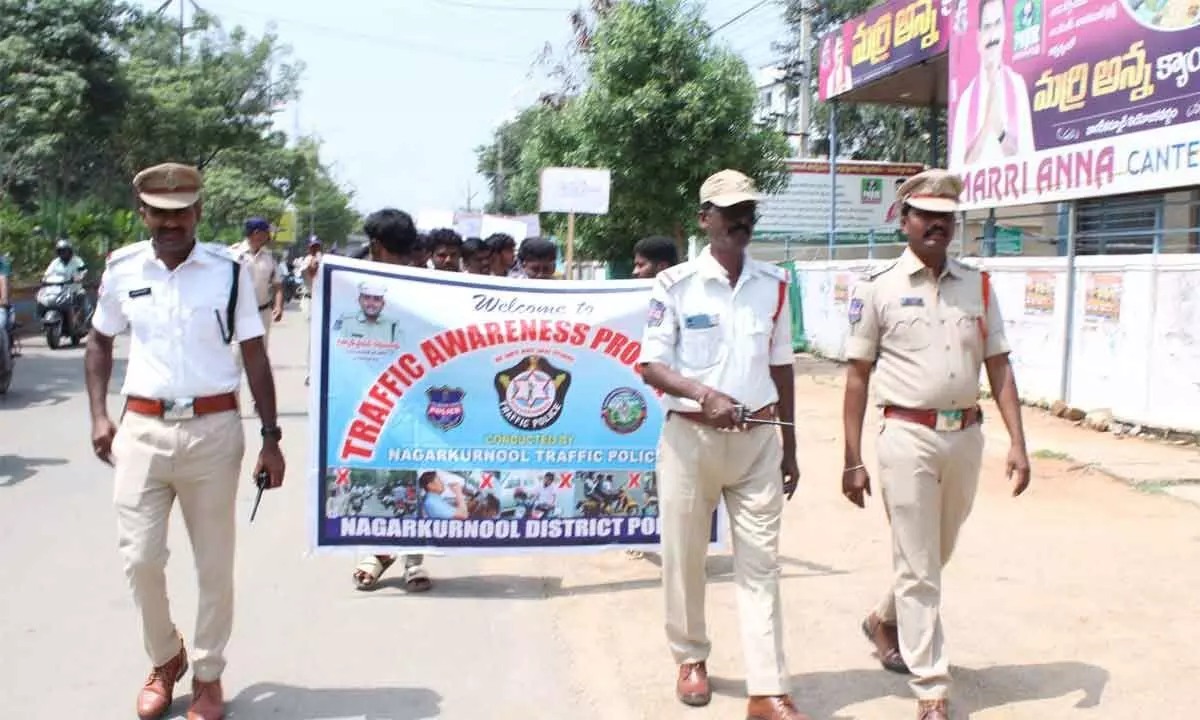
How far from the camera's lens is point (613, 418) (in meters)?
6.00

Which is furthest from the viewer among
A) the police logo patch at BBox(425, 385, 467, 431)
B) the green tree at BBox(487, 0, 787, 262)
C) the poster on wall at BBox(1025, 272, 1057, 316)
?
the green tree at BBox(487, 0, 787, 262)

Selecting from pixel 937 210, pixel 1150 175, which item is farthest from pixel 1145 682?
pixel 1150 175

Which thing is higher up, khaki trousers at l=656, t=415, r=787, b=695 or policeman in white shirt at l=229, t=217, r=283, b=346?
policeman in white shirt at l=229, t=217, r=283, b=346

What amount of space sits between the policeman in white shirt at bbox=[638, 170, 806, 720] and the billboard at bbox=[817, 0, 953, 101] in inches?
532

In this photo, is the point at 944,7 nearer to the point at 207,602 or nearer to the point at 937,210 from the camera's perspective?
the point at 937,210

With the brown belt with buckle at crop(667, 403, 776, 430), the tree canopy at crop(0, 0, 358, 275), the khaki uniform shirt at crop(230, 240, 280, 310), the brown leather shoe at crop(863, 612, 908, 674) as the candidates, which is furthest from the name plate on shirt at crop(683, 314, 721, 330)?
the tree canopy at crop(0, 0, 358, 275)

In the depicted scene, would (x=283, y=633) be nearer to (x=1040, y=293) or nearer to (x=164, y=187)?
(x=164, y=187)

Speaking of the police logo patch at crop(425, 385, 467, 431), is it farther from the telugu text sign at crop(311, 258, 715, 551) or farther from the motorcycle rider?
the motorcycle rider

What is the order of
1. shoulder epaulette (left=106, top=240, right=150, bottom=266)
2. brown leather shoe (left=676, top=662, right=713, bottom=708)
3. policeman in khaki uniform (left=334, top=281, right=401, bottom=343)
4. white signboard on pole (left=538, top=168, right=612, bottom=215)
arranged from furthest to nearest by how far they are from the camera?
white signboard on pole (left=538, top=168, right=612, bottom=215), policeman in khaki uniform (left=334, top=281, right=401, bottom=343), brown leather shoe (left=676, top=662, right=713, bottom=708), shoulder epaulette (left=106, top=240, right=150, bottom=266)

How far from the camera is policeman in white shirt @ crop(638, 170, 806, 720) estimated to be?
13.4 ft

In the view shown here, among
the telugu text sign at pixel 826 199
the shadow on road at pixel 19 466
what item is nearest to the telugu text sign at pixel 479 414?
the shadow on road at pixel 19 466

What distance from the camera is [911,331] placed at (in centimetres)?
425

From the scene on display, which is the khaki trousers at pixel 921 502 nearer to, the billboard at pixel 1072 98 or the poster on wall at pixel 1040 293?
Answer: the billboard at pixel 1072 98

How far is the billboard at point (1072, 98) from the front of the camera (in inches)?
450
